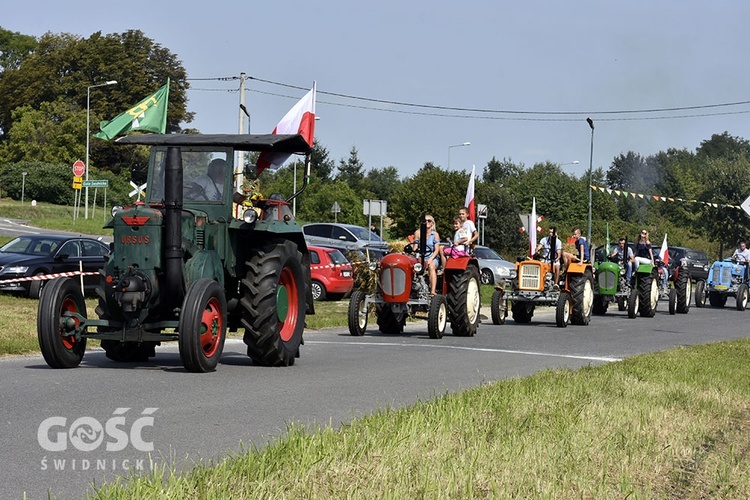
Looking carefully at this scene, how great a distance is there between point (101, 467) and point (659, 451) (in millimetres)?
3350

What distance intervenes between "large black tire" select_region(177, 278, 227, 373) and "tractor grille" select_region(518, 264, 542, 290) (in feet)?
42.7

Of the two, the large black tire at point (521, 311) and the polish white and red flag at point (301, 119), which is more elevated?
the polish white and red flag at point (301, 119)

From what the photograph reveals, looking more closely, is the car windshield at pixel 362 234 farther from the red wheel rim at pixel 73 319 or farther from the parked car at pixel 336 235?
the red wheel rim at pixel 73 319

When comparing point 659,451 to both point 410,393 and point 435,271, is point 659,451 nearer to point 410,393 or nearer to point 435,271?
point 410,393

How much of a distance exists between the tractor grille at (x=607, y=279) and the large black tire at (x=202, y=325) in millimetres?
16950

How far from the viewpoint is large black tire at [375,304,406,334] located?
18.9 metres

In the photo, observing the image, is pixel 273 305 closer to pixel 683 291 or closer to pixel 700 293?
pixel 683 291

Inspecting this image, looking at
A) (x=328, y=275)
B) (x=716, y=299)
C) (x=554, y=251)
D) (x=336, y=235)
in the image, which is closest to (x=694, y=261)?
(x=716, y=299)

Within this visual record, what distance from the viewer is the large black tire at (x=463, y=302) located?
18266 mm

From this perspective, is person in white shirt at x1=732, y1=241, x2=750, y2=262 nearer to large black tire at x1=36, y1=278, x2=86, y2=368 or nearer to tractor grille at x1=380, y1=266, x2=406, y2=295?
tractor grille at x1=380, y1=266, x2=406, y2=295

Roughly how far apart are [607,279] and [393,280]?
32.0 feet

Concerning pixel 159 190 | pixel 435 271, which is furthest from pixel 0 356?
pixel 435 271

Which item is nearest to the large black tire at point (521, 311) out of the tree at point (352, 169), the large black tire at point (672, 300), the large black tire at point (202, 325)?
the large black tire at point (672, 300)

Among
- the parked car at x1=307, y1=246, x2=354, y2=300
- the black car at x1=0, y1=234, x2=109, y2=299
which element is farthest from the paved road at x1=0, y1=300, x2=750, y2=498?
the parked car at x1=307, y1=246, x2=354, y2=300
